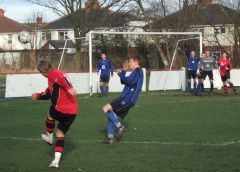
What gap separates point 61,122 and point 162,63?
25.4m

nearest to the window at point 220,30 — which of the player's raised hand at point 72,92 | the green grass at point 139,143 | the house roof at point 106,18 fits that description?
the house roof at point 106,18

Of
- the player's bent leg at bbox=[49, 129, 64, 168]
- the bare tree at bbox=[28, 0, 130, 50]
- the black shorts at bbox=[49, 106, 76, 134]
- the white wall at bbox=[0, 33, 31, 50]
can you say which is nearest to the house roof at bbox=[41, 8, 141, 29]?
the bare tree at bbox=[28, 0, 130, 50]

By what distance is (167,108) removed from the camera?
18203 millimetres

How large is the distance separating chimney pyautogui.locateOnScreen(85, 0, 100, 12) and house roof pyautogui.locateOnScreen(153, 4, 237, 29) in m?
8.17

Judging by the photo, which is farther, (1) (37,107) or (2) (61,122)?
(1) (37,107)

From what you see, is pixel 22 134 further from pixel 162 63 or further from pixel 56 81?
pixel 162 63

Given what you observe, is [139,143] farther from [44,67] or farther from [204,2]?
[204,2]

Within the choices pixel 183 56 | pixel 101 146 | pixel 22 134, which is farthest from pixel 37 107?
pixel 183 56

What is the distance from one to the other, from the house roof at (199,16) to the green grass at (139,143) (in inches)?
1018

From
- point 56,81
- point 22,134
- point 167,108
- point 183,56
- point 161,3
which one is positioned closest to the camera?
point 56,81

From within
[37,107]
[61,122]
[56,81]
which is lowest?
[37,107]

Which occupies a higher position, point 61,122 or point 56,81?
point 56,81

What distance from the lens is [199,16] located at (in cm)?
4919

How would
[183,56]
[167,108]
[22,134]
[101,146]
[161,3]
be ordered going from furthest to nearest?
[161,3] → [183,56] → [167,108] → [22,134] → [101,146]
